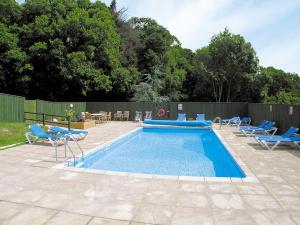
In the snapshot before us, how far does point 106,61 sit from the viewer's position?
23.0 metres

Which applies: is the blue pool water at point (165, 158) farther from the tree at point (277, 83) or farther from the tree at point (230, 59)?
the tree at point (277, 83)

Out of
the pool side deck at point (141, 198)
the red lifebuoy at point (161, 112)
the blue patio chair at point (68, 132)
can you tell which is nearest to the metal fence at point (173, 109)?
the red lifebuoy at point (161, 112)

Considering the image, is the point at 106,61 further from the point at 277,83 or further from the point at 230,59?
the point at 277,83

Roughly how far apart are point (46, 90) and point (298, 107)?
18747 millimetres

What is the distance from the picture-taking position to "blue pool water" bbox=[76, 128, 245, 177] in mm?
7344

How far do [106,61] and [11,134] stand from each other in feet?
44.2

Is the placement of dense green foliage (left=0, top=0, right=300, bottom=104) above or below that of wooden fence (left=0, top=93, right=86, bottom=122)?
above

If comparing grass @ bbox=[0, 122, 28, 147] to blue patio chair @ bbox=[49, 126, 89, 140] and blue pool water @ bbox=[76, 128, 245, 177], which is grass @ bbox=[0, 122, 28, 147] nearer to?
blue patio chair @ bbox=[49, 126, 89, 140]

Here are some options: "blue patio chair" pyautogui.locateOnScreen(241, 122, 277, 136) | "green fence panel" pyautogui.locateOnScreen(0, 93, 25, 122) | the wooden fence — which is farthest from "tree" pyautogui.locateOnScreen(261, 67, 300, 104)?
"green fence panel" pyautogui.locateOnScreen(0, 93, 25, 122)

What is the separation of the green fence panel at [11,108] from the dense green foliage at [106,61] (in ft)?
21.5

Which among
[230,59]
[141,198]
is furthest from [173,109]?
[141,198]

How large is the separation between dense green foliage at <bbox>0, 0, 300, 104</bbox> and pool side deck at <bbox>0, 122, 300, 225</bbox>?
52.5 ft

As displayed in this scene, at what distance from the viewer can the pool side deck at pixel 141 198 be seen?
12.0 feet

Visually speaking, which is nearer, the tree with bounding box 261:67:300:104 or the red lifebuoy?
the red lifebuoy
